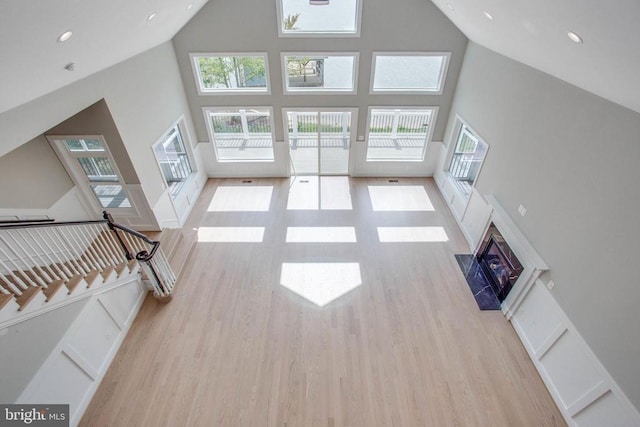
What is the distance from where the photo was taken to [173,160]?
6711 millimetres

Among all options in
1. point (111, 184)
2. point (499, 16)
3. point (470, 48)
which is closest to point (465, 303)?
point (499, 16)

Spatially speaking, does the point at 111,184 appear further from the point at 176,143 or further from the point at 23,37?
the point at 23,37

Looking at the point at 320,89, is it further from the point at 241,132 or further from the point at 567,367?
the point at 567,367

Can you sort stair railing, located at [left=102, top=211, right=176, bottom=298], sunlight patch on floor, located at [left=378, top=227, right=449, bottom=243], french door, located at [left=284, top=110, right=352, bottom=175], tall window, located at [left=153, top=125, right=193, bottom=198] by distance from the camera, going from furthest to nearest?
A: french door, located at [left=284, top=110, right=352, bottom=175]
sunlight patch on floor, located at [left=378, top=227, right=449, bottom=243]
tall window, located at [left=153, top=125, right=193, bottom=198]
stair railing, located at [left=102, top=211, right=176, bottom=298]

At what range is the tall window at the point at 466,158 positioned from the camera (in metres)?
5.89

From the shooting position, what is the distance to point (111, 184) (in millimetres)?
5230

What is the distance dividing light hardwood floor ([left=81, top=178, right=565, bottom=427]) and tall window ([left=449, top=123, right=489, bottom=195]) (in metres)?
1.63

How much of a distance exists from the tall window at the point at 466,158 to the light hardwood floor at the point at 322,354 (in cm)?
163

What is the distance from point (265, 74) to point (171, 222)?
3799 millimetres

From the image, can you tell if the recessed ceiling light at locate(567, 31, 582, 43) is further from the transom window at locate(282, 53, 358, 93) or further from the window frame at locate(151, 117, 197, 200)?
the window frame at locate(151, 117, 197, 200)

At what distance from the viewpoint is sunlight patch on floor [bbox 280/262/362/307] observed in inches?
202

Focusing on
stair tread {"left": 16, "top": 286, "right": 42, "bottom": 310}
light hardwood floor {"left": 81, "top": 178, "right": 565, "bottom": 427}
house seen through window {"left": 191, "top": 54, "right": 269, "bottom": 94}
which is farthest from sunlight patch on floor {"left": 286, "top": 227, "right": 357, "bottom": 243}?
stair tread {"left": 16, "top": 286, "right": 42, "bottom": 310}

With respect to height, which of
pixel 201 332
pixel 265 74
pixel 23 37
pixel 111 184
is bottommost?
pixel 201 332

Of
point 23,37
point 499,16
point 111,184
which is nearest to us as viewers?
point 23,37
